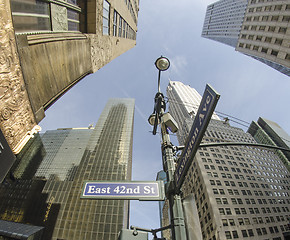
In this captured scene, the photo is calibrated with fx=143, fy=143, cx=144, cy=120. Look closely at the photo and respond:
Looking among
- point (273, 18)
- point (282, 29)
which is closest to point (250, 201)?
point (282, 29)

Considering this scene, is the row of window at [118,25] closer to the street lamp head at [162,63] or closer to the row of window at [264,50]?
the street lamp head at [162,63]

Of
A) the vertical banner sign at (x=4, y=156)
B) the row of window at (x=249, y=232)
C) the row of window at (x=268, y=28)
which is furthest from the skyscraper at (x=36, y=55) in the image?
the row of window at (x=249, y=232)

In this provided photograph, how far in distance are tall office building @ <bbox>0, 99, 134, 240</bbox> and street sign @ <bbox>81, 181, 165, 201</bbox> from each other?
88.9ft

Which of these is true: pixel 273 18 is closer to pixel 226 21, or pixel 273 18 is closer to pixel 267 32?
pixel 267 32

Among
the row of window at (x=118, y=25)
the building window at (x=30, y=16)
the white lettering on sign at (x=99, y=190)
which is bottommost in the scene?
the white lettering on sign at (x=99, y=190)

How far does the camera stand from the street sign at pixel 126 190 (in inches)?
134

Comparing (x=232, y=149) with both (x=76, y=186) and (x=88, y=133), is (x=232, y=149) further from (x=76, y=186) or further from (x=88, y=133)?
(x=88, y=133)

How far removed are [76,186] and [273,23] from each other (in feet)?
246

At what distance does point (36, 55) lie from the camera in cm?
562

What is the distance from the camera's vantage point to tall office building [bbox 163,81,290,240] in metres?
38.8

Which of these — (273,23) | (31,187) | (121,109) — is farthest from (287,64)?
(31,187)

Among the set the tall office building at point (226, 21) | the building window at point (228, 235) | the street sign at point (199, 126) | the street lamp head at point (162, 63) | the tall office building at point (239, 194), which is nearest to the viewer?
the street sign at point (199, 126)

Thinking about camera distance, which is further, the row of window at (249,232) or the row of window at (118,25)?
the row of window at (249,232)

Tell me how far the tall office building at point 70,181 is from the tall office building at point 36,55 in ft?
83.5
